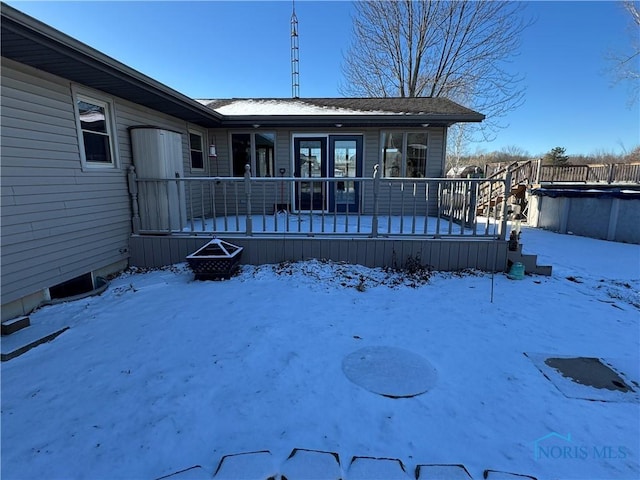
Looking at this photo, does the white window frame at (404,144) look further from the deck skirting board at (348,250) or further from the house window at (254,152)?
the deck skirting board at (348,250)

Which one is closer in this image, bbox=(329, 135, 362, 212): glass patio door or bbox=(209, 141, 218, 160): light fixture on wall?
bbox=(209, 141, 218, 160): light fixture on wall

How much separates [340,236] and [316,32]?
460 inches

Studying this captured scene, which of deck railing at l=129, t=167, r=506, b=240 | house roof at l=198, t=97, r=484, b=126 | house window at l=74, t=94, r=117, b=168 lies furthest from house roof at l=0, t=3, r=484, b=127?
deck railing at l=129, t=167, r=506, b=240

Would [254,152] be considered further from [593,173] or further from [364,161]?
[593,173]

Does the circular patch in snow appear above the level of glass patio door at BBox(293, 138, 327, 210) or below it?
below

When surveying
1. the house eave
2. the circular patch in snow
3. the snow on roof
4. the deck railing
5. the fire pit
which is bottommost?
the circular patch in snow

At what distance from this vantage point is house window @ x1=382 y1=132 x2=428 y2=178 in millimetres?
7855

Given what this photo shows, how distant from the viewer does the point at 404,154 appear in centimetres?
788

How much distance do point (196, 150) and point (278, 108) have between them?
232cm

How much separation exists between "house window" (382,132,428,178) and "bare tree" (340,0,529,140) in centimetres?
907

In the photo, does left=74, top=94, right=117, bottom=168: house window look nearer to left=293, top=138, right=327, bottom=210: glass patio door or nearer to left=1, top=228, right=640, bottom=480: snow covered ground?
left=1, top=228, right=640, bottom=480: snow covered ground

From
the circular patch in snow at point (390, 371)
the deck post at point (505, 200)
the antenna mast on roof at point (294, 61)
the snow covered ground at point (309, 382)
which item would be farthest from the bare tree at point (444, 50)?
the circular patch in snow at point (390, 371)

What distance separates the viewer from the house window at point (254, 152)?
8.13 m

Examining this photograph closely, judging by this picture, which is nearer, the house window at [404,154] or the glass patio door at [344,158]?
the house window at [404,154]
